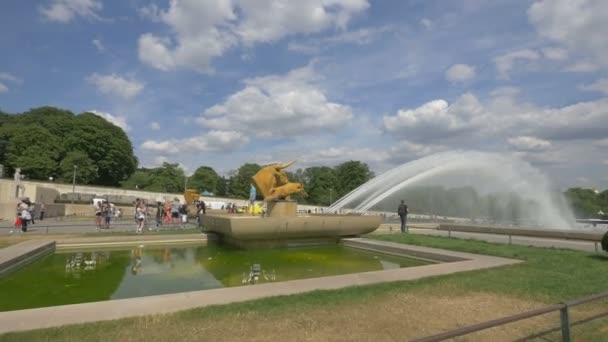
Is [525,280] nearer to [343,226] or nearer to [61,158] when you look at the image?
[343,226]

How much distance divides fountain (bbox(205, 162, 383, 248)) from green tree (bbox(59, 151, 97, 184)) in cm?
5945

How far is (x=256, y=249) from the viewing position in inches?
646

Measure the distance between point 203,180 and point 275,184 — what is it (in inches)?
3555

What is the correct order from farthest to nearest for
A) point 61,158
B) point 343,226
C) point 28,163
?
point 61,158, point 28,163, point 343,226

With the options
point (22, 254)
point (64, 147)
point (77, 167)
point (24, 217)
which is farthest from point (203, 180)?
point (22, 254)

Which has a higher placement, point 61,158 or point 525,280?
point 61,158

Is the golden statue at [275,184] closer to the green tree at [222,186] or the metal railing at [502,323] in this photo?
the metal railing at [502,323]

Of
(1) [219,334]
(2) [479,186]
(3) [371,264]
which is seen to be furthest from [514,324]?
(2) [479,186]

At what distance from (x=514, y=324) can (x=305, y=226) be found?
11232 millimetres

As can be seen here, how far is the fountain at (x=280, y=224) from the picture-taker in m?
15.6

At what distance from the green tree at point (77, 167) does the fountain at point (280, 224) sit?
59.4 meters

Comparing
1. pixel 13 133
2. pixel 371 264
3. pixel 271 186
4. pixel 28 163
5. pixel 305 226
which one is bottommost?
pixel 371 264

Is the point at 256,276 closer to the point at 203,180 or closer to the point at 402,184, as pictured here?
the point at 402,184

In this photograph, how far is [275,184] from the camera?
18719mm
